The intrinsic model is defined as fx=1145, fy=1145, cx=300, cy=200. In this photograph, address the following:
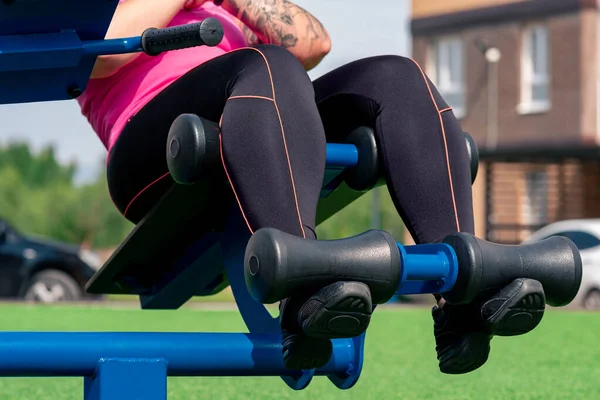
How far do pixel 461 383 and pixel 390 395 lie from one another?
1.53ft

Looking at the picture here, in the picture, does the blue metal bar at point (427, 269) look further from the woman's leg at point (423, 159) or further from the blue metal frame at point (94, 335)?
the woman's leg at point (423, 159)

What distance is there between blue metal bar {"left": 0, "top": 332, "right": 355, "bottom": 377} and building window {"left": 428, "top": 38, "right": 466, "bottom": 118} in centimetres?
2092

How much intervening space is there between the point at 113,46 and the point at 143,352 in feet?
2.08

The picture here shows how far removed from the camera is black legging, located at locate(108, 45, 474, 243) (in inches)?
92.8

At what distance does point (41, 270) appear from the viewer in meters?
12.7

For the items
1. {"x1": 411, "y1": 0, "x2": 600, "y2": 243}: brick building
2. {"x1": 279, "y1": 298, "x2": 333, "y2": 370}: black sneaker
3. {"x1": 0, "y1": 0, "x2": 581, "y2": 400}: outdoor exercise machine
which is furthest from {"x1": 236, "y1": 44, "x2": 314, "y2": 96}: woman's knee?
{"x1": 411, "y1": 0, "x2": 600, "y2": 243}: brick building

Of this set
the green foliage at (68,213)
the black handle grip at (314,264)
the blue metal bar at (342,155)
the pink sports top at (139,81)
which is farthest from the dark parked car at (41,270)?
the green foliage at (68,213)

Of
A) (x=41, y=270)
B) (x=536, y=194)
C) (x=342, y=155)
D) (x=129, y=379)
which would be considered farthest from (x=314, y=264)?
(x=536, y=194)

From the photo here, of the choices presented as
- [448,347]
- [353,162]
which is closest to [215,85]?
[353,162]

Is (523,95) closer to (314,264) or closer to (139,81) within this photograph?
(139,81)

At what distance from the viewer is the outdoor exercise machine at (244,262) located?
7.13 ft

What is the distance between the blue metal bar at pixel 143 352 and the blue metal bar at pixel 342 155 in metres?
0.45

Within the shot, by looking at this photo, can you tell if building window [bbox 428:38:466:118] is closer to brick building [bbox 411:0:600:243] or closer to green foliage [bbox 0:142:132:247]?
brick building [bbox 411:0:600:243]

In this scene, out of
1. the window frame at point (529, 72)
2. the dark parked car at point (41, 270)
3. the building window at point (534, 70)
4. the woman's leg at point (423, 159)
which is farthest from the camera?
the window frame at point (529, 72)
